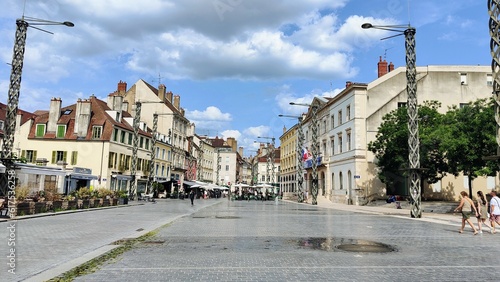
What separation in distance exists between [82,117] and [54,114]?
3474 mm

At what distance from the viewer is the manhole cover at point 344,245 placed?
984 cm

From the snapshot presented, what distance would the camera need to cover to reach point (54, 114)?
152 ft

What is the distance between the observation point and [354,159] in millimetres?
41312

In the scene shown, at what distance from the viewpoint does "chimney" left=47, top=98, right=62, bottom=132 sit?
46.2m

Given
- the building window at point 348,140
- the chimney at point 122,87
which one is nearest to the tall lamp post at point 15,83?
the building window at point 348,140

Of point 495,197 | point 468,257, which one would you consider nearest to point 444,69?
point 495,197

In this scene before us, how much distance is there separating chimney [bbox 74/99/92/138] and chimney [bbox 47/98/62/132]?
2.35 metres

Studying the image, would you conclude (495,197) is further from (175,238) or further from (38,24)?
(38,24)

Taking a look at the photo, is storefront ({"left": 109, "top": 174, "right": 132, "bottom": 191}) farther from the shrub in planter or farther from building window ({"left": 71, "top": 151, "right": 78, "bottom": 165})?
the shrub in planter

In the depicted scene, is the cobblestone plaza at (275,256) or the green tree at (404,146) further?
the green tree at (404,146)

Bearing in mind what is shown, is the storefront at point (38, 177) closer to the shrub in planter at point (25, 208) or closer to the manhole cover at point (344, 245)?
the shrub in planter at point (25, 208)

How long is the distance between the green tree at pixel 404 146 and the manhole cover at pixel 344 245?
20.5m

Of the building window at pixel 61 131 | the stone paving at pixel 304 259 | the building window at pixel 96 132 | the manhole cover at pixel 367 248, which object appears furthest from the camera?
the building window at pixel 61 131

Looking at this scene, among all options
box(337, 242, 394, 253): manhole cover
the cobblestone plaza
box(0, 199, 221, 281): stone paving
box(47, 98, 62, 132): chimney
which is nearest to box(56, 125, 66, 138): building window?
box(47, 98, 62, 132): chimney
